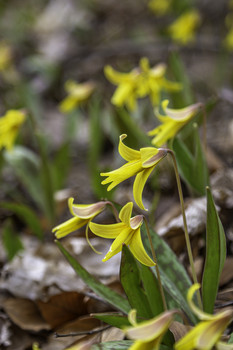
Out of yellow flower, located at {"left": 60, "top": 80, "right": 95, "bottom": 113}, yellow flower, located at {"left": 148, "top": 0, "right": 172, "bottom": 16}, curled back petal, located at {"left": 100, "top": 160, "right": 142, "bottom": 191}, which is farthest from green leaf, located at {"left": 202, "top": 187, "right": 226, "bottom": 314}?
yellow flower, located at {"left": 148, "top": 0, "right": 172, "bottom": 16}

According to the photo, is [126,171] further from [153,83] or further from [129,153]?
[153,83]

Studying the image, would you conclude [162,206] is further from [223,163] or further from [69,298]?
[69,298]

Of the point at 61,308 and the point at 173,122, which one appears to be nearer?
the point at 173,122

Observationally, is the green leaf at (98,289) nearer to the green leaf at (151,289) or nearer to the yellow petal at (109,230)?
the green leaf at (151,289)

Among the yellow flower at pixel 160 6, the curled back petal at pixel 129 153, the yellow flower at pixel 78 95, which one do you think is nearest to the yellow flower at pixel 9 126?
the yellow flower at pixel 78 95

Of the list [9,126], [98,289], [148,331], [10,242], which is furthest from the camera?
[9,126]

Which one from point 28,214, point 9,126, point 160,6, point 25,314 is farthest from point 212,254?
point 160,6
